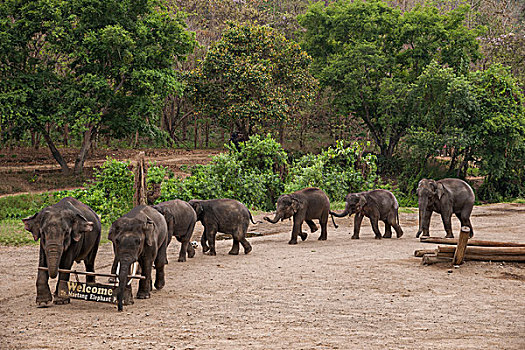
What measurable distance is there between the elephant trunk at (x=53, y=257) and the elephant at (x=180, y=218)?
353 centimetres

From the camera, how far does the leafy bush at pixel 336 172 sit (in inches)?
915

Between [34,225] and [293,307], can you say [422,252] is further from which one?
[34,225]

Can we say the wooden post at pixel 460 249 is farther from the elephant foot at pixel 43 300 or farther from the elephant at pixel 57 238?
the elephant foot at pixel 43 300

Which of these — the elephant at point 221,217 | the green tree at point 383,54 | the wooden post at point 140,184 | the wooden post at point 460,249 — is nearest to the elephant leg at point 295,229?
the elephant at point 221,217

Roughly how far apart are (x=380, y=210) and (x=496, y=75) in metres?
18.7

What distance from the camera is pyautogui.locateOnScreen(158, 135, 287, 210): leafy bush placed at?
20.9 meters

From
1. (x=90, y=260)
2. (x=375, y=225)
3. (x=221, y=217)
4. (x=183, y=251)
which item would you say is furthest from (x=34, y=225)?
(x=375, y=225)

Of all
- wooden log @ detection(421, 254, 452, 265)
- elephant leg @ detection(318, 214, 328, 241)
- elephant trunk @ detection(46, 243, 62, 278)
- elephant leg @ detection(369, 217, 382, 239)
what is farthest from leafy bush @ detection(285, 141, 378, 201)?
elephant trunk @ detection(46, 243, 62, 278)

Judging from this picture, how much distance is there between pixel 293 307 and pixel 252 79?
77.5ft

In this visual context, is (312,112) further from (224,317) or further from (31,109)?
(224,317)

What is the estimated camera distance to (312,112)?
126ft

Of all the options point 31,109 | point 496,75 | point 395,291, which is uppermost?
point 496,75

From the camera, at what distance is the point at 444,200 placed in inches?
584


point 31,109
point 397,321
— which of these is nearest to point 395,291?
point 397,321
